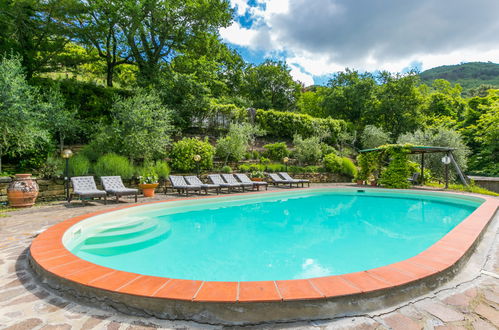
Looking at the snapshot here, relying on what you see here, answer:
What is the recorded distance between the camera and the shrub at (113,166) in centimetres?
885

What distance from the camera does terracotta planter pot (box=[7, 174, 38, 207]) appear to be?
6.37 m

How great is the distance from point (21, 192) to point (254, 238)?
6287 millimetres

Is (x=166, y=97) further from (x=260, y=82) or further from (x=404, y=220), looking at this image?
(x=260, y=82)

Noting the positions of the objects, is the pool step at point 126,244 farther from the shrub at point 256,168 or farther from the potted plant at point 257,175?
the shrub at point 256,168

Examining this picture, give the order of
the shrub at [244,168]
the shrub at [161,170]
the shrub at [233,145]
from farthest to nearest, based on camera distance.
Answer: the shrub at [244,168]
the shrub at [233,145]
the shrub at [161,170]

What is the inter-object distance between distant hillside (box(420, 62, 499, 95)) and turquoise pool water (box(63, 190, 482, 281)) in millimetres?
51725

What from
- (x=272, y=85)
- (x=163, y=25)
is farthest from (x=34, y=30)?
(x=272, y=85)

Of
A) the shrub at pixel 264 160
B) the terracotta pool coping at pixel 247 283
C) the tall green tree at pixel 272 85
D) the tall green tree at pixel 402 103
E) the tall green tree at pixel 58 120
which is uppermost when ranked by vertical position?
the tall green tree at pixel 272 85

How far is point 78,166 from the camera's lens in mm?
8422

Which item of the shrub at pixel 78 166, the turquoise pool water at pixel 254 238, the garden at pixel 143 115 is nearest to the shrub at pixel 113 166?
the garden at pixel 143 115

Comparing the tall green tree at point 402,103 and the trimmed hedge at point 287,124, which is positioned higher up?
the tall green tree at point 402,103

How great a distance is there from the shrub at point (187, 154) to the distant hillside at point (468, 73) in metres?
50.7

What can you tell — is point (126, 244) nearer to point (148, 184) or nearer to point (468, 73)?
point (148, 184)

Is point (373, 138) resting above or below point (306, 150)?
above
